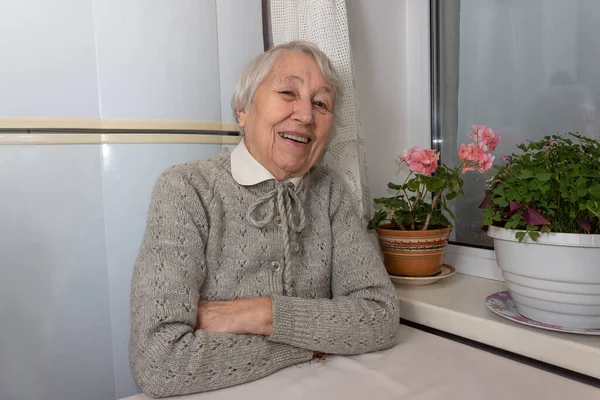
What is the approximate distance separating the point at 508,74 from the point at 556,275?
0.76m

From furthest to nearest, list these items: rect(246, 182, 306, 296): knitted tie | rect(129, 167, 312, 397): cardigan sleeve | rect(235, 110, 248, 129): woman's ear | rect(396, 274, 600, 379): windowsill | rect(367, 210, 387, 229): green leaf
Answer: rect(367, 210, 387, 229): green leaf → rect(235, 110, 248, 129): woman's ear → rect(246, 182, 306, 296): knitted tie → rect(396, 274, 600, 379): windowsill → rect(129, 167, 312, 397): cardigan sleeve

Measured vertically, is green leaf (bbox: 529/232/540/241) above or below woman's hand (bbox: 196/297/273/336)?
above

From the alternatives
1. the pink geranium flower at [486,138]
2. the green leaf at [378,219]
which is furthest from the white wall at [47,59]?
the pink geranium flower at [486,138]

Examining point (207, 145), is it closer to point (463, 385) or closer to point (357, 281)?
point (357, 281)

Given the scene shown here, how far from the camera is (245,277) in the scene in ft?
3.74

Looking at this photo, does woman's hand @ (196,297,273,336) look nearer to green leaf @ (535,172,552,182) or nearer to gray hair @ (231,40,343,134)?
gray hair @ (231,40,343,134)

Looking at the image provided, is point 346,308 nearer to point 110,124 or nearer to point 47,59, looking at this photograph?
point 110,124

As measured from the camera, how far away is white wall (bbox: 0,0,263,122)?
3.66 ft

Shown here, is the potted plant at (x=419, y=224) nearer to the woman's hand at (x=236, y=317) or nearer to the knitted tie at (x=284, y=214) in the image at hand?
the knitted tie at (x=284, y=214)

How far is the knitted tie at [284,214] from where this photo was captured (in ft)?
3.75

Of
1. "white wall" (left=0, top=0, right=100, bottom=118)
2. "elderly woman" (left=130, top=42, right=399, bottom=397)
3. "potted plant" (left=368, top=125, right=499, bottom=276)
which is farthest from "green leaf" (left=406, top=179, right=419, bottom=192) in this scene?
"white wall" (left=0, top=0, right=100, bottom=118)

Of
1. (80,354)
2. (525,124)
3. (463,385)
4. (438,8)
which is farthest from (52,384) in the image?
(438,8)

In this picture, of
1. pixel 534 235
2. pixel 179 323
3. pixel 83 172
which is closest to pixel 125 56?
pixel 83 172

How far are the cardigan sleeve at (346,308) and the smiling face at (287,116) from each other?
20cm
